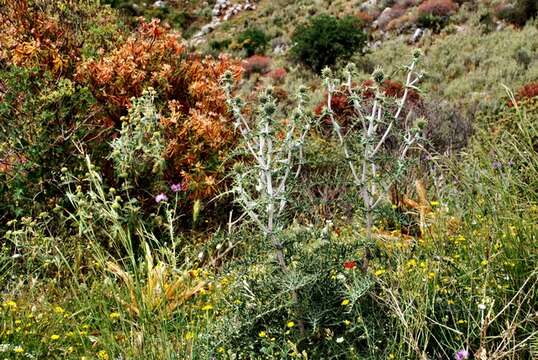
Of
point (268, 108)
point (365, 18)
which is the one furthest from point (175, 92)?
point (365, 18)

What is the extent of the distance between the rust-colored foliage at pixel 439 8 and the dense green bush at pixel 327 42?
91.2 inches

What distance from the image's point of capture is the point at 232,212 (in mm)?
5137

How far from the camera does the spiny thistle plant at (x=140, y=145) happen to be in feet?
15.7

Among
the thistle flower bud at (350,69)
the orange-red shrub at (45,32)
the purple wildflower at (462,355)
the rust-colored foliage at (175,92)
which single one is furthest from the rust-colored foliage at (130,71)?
the purple wildflower at (462,355)

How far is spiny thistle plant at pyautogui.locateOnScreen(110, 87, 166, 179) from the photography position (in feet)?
15.7

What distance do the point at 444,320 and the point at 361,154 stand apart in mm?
794

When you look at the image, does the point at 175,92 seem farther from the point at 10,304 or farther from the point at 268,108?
the point at 268,108

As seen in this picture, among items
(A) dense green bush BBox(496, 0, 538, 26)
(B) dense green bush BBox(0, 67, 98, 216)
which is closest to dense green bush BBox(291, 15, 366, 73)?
(A) dense green bush BBox(496, 0, 538, 26)

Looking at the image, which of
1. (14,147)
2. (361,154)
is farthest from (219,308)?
(14,147)

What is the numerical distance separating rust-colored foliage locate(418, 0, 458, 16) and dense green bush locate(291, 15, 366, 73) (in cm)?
232

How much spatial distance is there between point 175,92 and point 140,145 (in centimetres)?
147

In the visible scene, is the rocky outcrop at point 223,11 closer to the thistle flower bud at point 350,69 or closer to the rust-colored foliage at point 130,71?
the rust-colored foliage at point 130,71

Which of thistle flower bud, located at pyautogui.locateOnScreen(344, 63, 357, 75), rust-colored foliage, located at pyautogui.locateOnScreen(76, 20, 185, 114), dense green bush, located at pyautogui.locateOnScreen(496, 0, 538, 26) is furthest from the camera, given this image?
dense green bush, located at pyautogui.locateOnScreen(496, 0, 538, 26)

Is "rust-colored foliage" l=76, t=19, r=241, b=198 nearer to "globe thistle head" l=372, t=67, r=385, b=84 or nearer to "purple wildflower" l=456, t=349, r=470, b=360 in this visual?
"globe thistle head" l=372, t=67, r=385, b=84
